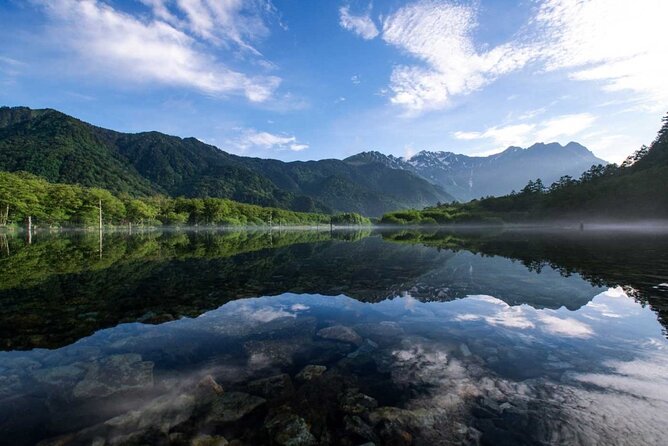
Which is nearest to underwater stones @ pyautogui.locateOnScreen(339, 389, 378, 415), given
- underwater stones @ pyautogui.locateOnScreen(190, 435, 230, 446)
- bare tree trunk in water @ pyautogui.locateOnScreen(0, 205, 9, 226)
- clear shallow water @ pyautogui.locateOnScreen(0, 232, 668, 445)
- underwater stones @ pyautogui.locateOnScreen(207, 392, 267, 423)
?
clear shallow water @ pyautogui.locateOnScreen(0, 232, 668, 445)

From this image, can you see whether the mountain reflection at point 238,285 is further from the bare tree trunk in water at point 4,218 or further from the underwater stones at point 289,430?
the bare tree trunk in water at point 4,218

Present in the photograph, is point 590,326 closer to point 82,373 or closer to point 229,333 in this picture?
point 229,333

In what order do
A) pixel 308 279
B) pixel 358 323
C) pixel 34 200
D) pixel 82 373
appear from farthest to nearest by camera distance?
pixel 34 200
pixel 308 279
pixel 358 323
pixel 82 373

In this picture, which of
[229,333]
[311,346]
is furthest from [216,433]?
[229,333]

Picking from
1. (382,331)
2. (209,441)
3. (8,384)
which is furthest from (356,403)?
(8,384)

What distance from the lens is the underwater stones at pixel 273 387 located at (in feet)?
23.3

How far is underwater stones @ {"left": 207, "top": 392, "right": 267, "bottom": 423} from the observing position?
623 cm

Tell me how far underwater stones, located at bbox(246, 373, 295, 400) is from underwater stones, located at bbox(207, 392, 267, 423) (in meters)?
0.25

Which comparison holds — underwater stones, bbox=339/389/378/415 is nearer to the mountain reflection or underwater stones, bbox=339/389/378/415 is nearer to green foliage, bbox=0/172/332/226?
the mountain reflection

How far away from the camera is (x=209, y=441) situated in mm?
5547

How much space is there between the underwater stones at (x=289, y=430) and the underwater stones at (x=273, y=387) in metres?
0.84

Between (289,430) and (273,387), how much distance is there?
1.73m

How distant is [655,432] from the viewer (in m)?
5.73

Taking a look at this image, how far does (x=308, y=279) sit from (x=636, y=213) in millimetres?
169123
